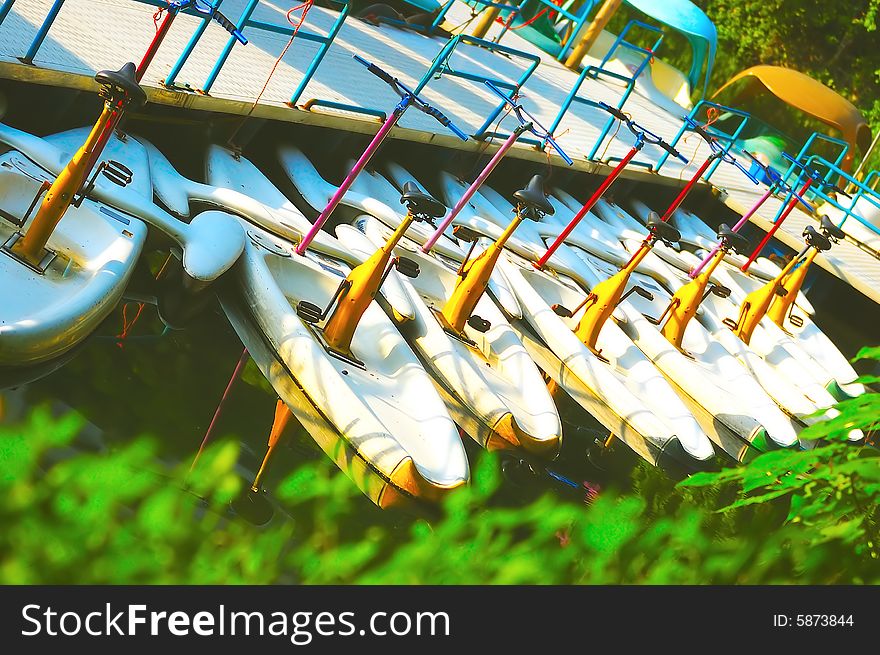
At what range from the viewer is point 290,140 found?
8.71 meters

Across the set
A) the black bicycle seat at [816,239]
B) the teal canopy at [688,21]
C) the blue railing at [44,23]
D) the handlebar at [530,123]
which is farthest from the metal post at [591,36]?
the blue railing at [44,23]

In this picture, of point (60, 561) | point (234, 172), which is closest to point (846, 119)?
point (234, 172)

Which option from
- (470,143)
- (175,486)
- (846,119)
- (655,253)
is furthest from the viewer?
(846,119)

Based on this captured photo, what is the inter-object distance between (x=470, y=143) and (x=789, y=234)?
534 cm

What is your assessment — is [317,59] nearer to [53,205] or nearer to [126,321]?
[126,321]

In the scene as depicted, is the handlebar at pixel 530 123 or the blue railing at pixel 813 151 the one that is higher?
the blue railing at pixel 813 151

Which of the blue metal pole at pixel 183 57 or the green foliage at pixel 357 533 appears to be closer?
the green foliage at pixel 357 533

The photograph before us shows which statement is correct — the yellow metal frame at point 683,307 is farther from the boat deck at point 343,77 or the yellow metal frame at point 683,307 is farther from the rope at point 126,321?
the rope at point 126,321

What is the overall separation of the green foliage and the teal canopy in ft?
46.8

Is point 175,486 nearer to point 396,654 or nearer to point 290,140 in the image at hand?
point 396,654

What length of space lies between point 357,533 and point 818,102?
1517 centimetres

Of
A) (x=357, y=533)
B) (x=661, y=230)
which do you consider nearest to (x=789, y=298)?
(x=661, y=230)

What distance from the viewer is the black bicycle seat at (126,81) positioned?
5.00 m

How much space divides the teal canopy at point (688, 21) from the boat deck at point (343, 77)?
1.43m
